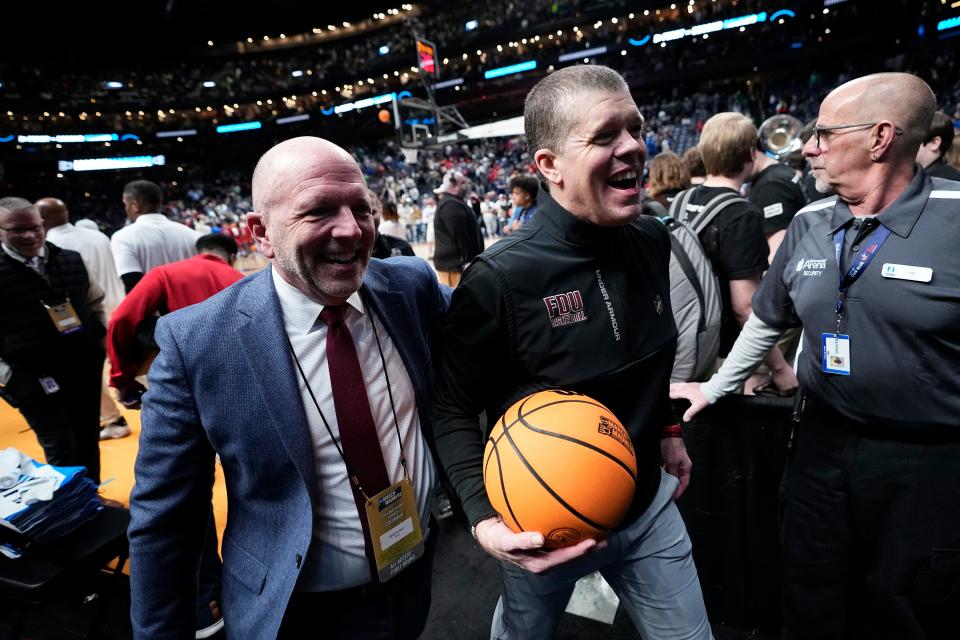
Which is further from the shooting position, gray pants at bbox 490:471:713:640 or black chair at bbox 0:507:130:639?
black chair at bbox 0:507:130:639

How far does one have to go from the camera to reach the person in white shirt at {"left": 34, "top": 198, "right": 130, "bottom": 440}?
4578mm

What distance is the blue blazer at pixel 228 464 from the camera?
1.29 meters

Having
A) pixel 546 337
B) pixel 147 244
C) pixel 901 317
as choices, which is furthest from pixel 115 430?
pixel 901 317

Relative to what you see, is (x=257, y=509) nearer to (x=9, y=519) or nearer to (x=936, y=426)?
(x=9, y=519)

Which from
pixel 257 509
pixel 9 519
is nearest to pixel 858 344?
pixel 257 509

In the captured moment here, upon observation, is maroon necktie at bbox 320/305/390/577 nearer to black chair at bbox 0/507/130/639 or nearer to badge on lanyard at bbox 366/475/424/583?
badge on lanyard at bbox 366/475/424/583

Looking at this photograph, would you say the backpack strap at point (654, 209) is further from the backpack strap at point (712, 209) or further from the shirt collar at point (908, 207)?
the shirt collar at point (908, 207)

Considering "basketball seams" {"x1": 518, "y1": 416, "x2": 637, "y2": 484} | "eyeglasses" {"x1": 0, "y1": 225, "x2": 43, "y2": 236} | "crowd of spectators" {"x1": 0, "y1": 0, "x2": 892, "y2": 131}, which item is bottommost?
"basketball seams" {"x1": 518, "y1": 416, "x2": 637, "y2": 484}

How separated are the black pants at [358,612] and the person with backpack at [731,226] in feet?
6.10

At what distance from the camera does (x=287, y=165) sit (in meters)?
1.31

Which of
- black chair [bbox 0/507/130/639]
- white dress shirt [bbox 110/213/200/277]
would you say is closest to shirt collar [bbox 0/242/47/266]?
white dress shirt [bbox 110/213/200/277]

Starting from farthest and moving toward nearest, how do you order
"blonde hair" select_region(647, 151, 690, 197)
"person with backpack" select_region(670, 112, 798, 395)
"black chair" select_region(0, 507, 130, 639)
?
"blonde hair" select_region(647, 151, 690, 197) < "person with backpack" select_region(670, 112, 798, 395) < "black chair" select_region(0, 507, 130, 639)

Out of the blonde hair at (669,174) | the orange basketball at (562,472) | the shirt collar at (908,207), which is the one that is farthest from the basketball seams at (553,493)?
the blonde hair at (669,174)

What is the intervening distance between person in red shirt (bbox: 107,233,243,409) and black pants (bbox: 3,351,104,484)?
1.03 metres
